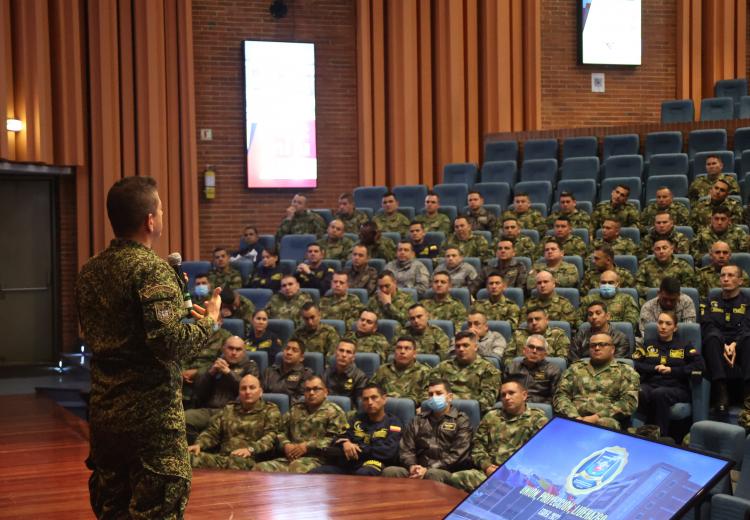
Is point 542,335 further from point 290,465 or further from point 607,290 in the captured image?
point 290,465

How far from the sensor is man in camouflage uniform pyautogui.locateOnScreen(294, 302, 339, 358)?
6199 mm

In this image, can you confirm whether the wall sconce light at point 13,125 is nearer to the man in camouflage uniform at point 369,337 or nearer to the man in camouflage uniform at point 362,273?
the man in camouflage uniform at point 362,273

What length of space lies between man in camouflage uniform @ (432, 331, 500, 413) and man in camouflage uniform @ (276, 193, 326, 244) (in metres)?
3.53

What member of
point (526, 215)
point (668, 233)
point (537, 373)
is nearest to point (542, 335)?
point (537, 373)

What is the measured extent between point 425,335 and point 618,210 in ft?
7.46

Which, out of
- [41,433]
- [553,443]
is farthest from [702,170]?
[553,443]

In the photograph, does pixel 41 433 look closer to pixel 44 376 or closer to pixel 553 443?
pixel 44 376

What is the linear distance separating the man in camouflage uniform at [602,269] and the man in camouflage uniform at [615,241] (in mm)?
421

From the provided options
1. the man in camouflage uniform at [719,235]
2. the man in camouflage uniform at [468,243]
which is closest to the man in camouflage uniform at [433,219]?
the man in camouflage uniform at [468,243]

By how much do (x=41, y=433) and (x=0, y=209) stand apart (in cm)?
411

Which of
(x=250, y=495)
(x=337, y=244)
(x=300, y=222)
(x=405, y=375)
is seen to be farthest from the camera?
(x=300, y=222)

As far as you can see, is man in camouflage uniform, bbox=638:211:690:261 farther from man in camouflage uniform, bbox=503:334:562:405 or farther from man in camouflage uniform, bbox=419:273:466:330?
man in camouflage uniform, bbox=503:334:562:405

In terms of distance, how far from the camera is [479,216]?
799 cm

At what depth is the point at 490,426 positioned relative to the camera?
471 centimetres
